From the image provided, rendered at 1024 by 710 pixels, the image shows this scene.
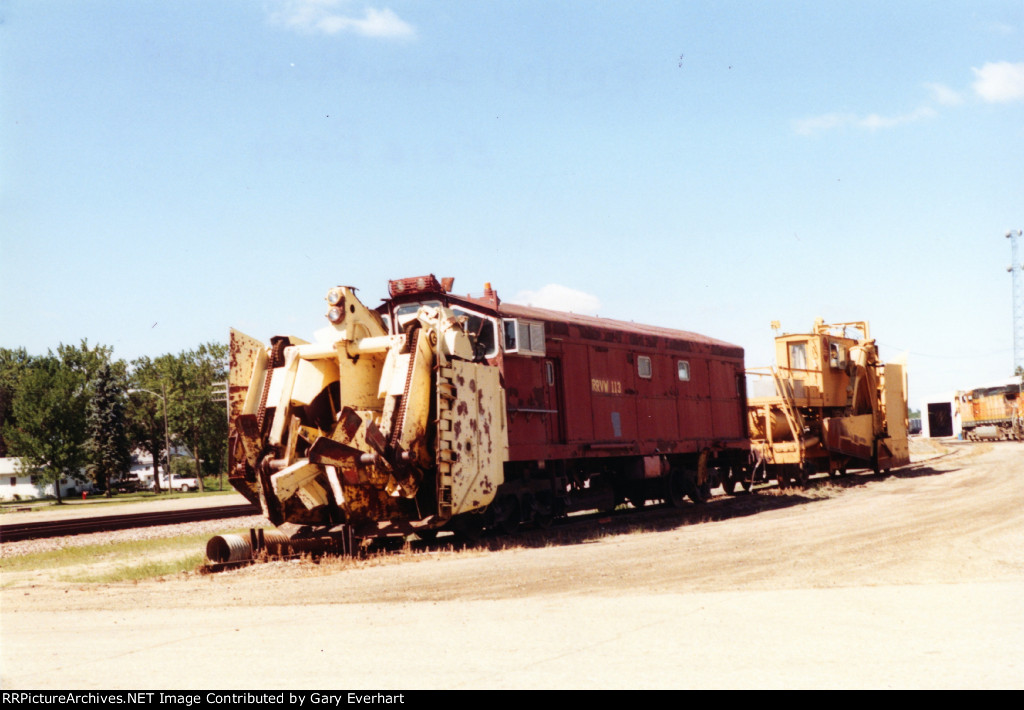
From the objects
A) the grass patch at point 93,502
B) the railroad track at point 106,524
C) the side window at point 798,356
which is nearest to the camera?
the railroad track at point 106,524

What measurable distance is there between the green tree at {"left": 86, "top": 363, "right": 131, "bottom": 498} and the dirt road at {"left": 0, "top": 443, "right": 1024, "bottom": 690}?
60.0m

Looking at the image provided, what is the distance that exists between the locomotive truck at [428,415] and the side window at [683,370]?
2272mm

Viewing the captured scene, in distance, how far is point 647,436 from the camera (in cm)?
1922

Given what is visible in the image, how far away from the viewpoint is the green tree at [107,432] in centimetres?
6806

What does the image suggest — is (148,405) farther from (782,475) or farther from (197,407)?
(782,475)

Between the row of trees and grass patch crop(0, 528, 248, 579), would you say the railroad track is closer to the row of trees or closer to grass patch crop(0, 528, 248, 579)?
grass patch crop(0, 528, 248, 579)

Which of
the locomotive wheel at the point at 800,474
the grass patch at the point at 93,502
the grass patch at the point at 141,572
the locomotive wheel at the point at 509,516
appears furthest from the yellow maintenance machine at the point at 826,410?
the grass patch at the point at 93,502

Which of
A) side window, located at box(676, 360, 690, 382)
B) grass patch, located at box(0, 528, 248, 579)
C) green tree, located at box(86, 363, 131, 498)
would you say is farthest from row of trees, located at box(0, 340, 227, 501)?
side window, located at box(676, 360, 690, 382)

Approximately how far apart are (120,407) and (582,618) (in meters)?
69.4

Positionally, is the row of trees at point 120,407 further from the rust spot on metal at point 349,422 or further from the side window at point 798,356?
the rust spot on metal at point 349,422

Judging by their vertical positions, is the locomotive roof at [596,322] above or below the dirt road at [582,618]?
above

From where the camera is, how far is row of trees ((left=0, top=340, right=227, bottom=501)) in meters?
52.1

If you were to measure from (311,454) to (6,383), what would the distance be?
8886 centimetres

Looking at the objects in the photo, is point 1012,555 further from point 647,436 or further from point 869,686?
point 647,436
